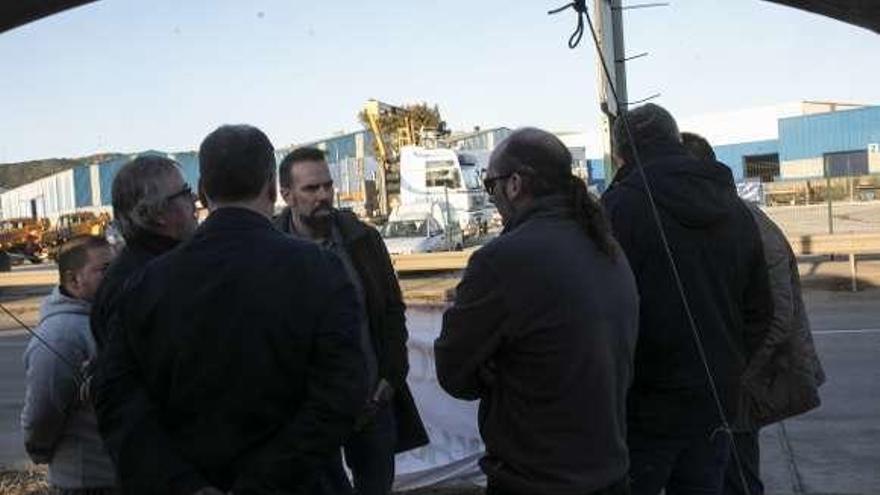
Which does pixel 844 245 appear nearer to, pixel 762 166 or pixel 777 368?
pixel 777 368

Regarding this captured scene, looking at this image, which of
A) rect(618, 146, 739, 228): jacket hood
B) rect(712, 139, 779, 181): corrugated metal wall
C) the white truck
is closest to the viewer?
rect(618, 146, 739, 228): jacket hood

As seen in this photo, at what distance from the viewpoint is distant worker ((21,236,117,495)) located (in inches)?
125

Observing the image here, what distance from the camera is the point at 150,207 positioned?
115 inches

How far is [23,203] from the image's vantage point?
234 ft

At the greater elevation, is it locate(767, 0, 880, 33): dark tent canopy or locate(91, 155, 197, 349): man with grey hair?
locate(767, 0, 880, 33): dark tent canopy

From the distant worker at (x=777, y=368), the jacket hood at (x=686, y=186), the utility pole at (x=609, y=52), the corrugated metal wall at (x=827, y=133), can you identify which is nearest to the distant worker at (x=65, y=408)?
the jacket hood at (x=686, y=186)

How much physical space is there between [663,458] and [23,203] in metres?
74.7

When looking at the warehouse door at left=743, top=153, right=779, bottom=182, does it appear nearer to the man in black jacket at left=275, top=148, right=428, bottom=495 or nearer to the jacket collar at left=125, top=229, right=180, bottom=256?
the man in black jacket at left=275, top=148, right=428, bottom=495

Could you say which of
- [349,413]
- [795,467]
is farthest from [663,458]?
[795,467]

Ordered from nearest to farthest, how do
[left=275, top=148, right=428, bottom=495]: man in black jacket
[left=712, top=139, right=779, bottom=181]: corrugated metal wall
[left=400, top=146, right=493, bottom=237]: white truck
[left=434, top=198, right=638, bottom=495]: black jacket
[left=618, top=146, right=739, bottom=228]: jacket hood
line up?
[left=434, top=198, right=638, bottom=495]: black jacket < [left=618, top=146, right=739, bottom=228]: jacket hood < [left=275, top=148, right=428, bottom=495]: man in black jacket < [left=400, top=146, right=493, bottom=237]: white truck < [left=712, top=139, right=779, bottom=181]: corrugated metal wall

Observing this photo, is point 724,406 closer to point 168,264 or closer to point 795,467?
point 168,264

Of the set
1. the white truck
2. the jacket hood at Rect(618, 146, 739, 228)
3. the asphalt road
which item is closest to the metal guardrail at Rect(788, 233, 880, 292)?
the asphalt road

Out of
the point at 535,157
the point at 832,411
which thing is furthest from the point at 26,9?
the point at 832,411

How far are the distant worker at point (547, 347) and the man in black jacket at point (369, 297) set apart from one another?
3.96 ft
